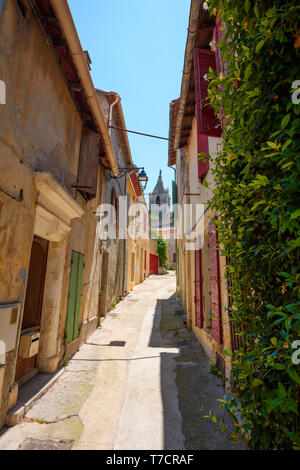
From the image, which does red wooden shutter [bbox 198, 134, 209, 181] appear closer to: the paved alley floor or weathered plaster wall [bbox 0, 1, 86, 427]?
weathered plaster wall [bbox 0, 1, 86, 427]

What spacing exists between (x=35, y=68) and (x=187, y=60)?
332 centimetres

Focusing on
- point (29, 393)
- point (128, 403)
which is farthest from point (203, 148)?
point (29, 393)

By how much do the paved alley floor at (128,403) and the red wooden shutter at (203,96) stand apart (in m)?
4.10

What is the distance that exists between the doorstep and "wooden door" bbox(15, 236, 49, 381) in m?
0.35

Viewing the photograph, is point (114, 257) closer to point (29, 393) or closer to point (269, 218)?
point (29, 393)

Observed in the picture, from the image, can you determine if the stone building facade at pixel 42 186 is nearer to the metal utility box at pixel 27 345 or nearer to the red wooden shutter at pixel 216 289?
the metal utility box at pixel 27 345

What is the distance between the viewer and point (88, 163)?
5.25 m

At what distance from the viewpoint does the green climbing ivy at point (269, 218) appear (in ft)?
3.56

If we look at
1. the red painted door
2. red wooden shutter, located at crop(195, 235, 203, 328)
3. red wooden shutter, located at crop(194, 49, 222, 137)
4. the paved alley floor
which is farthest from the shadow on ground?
the red painted door

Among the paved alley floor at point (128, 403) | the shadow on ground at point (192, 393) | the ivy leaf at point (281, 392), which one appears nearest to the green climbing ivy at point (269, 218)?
the ivy leaf at point (281, 392)

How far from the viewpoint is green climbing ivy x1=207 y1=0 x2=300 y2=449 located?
109cm

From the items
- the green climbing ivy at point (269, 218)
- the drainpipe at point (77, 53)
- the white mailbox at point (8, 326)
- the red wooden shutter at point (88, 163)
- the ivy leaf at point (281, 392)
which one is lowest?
the white mailbox at point (8, 326)

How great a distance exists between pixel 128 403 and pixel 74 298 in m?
2.35
